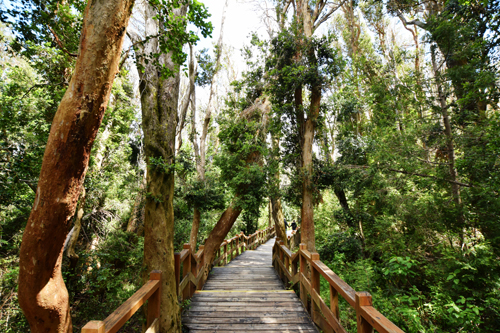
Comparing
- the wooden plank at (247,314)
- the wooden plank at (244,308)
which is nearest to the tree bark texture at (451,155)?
the wooden plank at (244,308)

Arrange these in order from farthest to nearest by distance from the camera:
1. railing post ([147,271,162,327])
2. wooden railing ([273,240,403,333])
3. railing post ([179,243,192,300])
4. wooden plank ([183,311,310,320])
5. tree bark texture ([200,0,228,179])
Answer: tree bark texture ([200,0,228,179]) → railing post ([179,243,192,300]) → wooden plank ([183,311,310,320]) → railing post ([147,271,162,327]) → wooden railing ([273,240,403,333])

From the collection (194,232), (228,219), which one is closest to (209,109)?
(228,219)

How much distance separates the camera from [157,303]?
9.46ft

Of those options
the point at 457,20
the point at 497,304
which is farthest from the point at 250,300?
the point at 457,20

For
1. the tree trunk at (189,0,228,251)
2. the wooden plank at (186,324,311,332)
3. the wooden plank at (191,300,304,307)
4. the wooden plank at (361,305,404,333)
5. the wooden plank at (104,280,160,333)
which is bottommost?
the wooden plank at (186,324,311,332)

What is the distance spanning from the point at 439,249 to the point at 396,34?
491 inches

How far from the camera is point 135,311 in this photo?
2.08 m

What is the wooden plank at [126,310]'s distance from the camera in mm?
1752

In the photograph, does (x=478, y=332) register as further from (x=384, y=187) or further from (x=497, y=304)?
(x=384, y=187)

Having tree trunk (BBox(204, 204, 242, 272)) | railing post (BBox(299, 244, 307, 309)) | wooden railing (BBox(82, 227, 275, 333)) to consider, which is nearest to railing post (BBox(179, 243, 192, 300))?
wooden railing (BBox(82, 227, 275, 333))

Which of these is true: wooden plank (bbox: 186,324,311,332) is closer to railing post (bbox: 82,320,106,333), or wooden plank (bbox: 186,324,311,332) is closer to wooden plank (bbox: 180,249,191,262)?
wooden plank (bbox: 180,249,191,262)

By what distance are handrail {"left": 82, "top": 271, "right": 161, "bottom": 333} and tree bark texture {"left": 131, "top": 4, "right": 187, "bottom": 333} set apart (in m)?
0.23

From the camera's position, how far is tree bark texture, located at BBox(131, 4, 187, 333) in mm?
3250

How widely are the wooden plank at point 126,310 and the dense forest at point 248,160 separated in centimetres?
45
